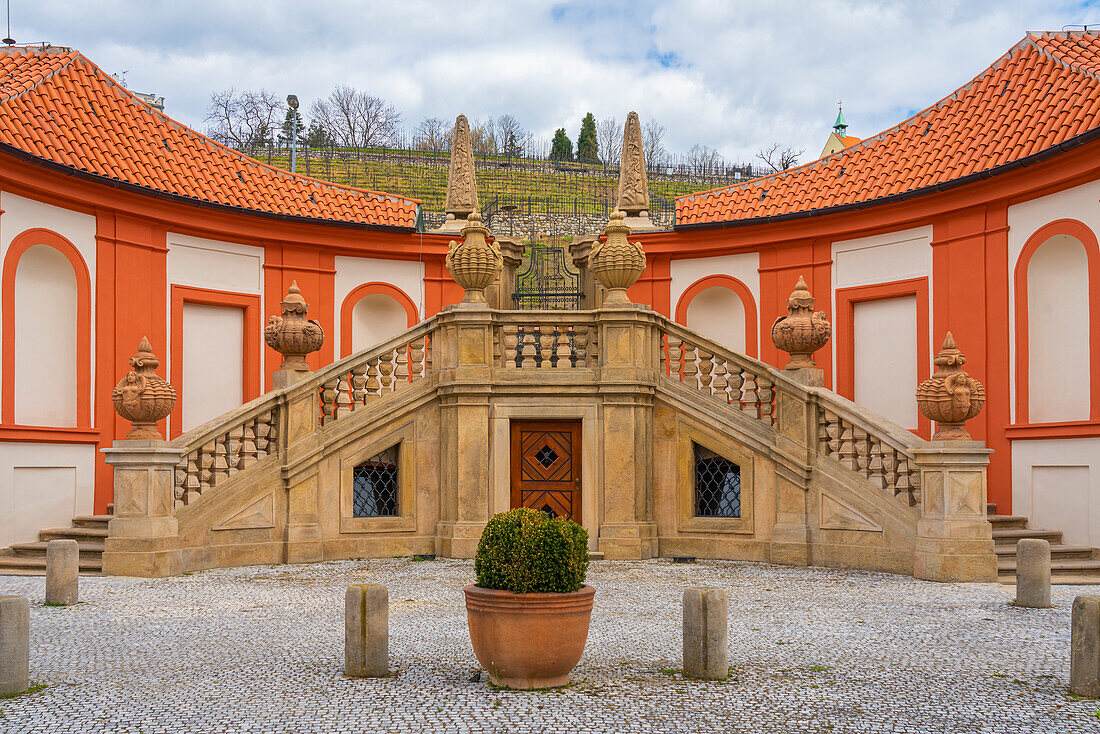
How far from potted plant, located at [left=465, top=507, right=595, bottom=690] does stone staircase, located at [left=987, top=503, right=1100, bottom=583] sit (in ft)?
25.9

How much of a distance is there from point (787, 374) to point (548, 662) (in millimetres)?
8817

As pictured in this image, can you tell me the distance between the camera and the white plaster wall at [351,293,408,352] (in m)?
21.5

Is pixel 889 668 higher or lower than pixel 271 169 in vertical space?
lower

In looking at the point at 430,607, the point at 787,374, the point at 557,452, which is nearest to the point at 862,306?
the point at 787,374

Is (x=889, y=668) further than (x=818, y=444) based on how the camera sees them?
No

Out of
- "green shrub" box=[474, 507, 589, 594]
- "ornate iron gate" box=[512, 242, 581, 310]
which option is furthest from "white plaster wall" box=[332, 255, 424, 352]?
"green shrub" box=[474, 507, 589, 594]

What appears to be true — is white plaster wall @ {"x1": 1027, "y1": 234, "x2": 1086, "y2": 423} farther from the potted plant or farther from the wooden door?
the potted plant

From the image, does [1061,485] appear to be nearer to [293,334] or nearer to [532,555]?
[532,555]

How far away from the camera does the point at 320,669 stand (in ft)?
24.1

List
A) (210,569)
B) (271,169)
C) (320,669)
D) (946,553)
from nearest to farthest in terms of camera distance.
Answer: (320,669) → (946,553) → (210,569) → (271,169)

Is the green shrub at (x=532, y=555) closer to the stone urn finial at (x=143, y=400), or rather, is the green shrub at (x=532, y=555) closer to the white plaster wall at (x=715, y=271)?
the stone urn finial at (x=143, y=400)

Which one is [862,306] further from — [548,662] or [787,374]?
[548,662]

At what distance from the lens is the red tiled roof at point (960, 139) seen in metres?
16.0

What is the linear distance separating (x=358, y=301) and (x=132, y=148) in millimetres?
5520
